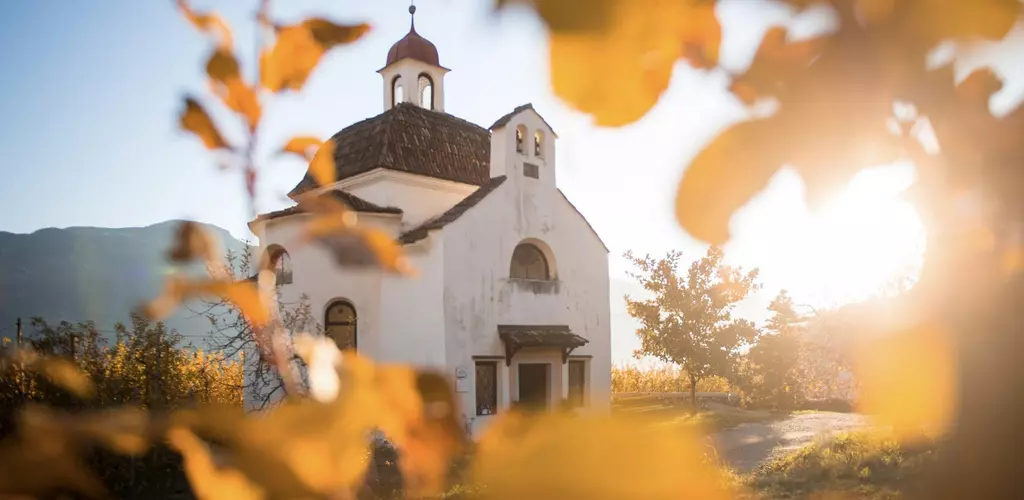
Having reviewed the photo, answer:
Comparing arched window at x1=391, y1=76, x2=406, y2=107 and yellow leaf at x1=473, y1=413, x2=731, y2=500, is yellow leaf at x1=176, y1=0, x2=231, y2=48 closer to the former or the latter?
yellow leaf at x1=473, y1=413, x2=731, y2=500

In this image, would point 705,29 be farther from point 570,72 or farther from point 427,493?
point 427,493

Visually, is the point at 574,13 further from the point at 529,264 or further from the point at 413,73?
the point at 413,73

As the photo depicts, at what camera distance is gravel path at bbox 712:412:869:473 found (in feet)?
39.3

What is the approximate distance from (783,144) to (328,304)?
49.0 feet

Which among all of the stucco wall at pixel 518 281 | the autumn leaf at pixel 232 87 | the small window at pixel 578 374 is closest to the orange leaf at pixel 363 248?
the autumn leaf at pixel 232 87

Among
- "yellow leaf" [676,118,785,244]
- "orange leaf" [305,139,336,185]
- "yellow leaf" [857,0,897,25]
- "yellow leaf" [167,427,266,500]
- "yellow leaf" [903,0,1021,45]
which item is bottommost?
"yellow leaf" [167,427,266,500]

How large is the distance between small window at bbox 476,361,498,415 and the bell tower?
723 centimetres

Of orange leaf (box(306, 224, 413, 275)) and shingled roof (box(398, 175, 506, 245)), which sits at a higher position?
shingled roof (box(398, 175, 506, 245))

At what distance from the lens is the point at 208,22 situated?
67cm

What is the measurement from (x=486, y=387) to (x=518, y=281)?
2390 mm

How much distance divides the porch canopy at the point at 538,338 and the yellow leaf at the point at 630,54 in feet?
45.6

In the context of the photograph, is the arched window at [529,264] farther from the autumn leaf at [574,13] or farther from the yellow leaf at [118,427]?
the yellow leaf at [118,427]

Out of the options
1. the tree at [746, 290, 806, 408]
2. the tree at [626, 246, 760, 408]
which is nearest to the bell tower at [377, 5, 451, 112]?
the tree at [626, 246, 760, 408]

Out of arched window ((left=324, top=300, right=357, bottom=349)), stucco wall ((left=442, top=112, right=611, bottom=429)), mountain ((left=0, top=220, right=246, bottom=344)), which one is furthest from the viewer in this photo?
mountain ((left=0, top=220, right=246, bottom=344))
